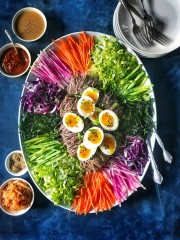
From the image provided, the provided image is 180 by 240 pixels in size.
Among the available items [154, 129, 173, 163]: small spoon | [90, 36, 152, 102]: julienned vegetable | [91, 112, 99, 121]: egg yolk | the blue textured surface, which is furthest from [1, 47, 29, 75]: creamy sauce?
[154, 129, 173, 163]: small spoon

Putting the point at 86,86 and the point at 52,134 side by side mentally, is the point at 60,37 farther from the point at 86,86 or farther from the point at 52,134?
the point at 52,134

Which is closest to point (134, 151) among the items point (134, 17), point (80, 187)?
point (80, 187)

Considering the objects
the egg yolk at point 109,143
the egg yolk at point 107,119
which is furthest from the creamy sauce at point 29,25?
the egg yolk at point 109,143

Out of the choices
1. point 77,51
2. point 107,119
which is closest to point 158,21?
point 77,51

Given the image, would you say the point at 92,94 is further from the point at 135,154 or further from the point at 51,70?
the point at 135,154

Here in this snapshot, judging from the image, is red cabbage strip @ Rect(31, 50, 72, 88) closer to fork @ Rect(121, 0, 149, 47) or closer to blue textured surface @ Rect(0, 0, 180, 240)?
blue textured surface @ Rect(0, 0, 180, 240)

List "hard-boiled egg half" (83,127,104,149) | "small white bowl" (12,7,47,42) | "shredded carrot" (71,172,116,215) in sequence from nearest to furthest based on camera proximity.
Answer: "hard-boiled egg half" (83,127,104,149)
"shredded carrot" (71,172,116,215)
"small white bowl" (12,7,47,42)
